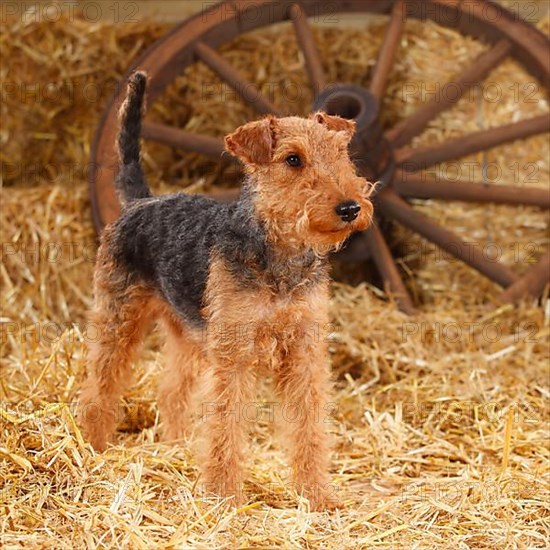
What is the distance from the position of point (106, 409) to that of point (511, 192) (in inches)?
99.2

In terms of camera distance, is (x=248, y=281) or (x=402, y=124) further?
(x=402, y=124)

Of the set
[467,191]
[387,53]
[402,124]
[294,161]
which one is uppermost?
[387,53]

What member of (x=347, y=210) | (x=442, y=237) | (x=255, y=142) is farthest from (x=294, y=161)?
(x=442, y=237)

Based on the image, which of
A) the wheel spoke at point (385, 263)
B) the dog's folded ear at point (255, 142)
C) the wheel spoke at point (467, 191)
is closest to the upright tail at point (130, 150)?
the dog's folded ear at point (255, 142)

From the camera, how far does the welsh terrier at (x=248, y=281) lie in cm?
269

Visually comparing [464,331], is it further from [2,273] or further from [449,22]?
[2,273]

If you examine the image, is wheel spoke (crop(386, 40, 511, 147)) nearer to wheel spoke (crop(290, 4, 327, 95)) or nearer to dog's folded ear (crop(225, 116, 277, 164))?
wheel spoke (crop(290, 4, 327, 95))

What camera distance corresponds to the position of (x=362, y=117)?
4035mm

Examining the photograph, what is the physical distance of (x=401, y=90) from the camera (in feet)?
17.4

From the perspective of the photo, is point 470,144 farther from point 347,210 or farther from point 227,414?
point 227,414

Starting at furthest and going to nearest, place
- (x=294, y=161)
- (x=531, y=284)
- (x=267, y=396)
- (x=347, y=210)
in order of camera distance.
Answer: (x=531, y=284)
(x=267, y=396)
(x=294, y=161)
(x=347, y=210)

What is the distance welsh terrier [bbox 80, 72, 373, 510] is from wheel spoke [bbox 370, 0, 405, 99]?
1.65 meters

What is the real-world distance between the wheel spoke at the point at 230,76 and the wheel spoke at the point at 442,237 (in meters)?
0.77

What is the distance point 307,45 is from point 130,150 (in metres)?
1.50
